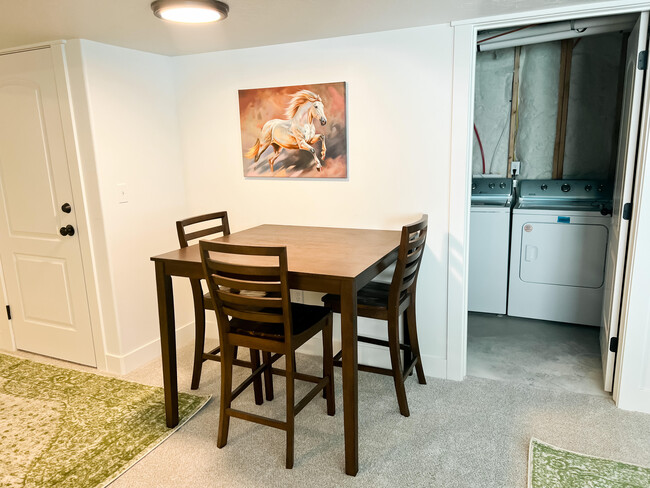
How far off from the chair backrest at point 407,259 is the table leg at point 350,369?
0.40 m

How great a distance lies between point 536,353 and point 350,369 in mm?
1787

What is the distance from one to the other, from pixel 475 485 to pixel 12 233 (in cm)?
319

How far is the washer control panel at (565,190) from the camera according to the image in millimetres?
3631

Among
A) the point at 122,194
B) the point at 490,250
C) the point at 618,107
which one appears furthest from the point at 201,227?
the point at 618,107

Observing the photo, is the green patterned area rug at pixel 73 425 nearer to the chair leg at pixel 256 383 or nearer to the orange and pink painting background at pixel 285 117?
the chair leg at pixel 256 383

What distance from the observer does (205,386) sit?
9.16 ft

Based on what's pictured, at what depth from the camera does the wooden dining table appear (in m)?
1.92

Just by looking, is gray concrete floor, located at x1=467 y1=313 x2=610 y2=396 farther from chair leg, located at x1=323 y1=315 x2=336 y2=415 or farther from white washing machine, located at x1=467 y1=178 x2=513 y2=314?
chair leg, located at x1=323 y1=315 x2=336 y2=415

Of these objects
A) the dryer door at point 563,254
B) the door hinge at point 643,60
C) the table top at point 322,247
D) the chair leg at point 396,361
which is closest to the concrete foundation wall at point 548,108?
the dryer door at point 563,254

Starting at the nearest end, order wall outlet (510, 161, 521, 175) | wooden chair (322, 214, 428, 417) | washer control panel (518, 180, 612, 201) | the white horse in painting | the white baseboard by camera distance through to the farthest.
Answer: wooden chair (322, 214, 428, 417)
the white horse in painting
the white baseboard
washer control panel (518, 180, 612, 201)
wall outlet (510, 161, 521, 175)

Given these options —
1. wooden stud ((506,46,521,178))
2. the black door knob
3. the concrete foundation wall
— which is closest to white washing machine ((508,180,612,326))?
the concrete foundation wall

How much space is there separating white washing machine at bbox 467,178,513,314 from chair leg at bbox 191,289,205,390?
220cm

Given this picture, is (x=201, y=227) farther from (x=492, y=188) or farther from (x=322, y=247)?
(x=492, y=188)

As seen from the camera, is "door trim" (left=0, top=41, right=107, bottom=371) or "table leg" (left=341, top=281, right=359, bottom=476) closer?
"table leg" (left=341, top=281, right=359, bottom=476)
